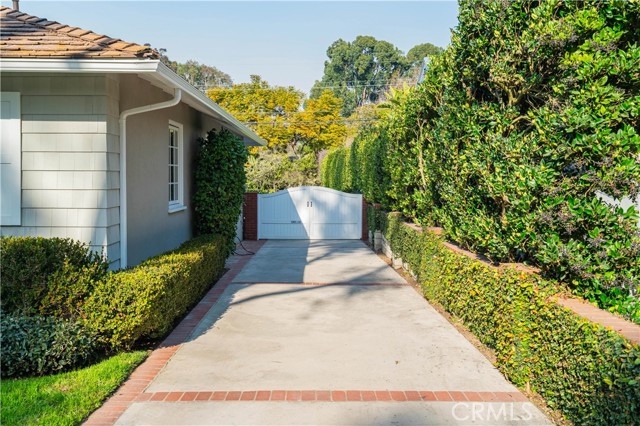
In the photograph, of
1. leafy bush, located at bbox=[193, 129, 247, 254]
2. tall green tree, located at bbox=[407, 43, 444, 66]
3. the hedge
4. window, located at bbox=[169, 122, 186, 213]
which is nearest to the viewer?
the hedge

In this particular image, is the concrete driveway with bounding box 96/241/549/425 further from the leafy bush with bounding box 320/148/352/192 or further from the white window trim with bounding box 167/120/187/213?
the leafy bush with bounding box 320/148/352/192

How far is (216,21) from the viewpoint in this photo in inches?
517

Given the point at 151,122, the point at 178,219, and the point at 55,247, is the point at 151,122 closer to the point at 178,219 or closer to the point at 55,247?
the point at 178,219

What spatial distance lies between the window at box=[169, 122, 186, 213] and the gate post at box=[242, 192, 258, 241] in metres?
7.86

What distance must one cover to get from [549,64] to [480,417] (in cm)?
376

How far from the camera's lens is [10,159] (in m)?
6.19

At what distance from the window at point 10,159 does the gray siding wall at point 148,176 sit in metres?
1.22

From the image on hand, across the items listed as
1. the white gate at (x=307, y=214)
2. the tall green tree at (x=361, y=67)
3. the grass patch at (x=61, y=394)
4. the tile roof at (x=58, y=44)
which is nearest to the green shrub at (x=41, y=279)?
the grass patch at (x=61, y=394)

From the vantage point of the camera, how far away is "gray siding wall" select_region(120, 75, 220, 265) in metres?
7.06

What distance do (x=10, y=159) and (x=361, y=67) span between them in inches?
2495

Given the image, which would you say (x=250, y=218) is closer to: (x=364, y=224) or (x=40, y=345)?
(x=364, y=224)

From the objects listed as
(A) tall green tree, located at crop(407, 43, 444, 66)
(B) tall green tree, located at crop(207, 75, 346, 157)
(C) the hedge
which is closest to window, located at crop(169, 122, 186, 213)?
(C) the hedge

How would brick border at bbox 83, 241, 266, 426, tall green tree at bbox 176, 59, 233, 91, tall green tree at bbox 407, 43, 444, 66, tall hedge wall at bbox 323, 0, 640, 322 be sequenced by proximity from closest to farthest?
1. brick border at bbox 83, 241, 266, 426
2. tall hedge wall at bbox 323, 0, 640, 322
3. tall green tree at bbox 176, 59, 233, 91
4. tall green tree at bbox 407, 43, 444, 66

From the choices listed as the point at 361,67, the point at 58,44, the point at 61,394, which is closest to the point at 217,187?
the point at 58,44
